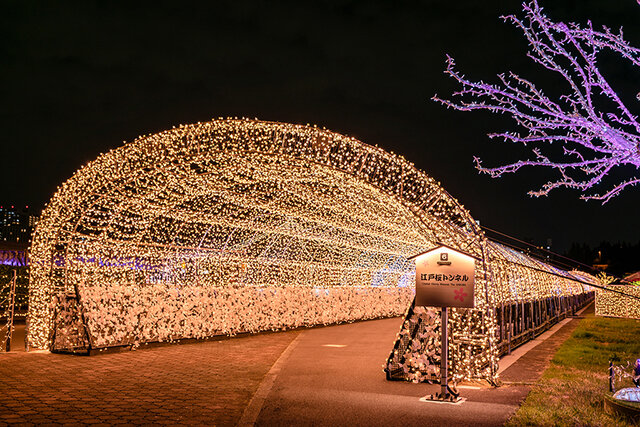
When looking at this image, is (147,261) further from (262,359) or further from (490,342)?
(490,342)

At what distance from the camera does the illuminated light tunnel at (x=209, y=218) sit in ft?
31.4

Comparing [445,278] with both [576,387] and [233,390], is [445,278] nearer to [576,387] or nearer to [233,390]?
[576,387]

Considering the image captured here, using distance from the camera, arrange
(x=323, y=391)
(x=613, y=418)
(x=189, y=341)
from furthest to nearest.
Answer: (x=189, y=341) < (x=323, y=391) < (x=613, y=418)

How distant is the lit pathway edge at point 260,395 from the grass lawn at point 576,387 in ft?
8.81

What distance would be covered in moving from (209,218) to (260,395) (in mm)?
11644

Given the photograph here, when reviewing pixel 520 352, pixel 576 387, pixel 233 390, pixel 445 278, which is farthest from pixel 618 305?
pixel 233 390

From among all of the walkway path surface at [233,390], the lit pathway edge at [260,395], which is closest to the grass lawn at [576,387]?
the walkway path surface at [233,390]

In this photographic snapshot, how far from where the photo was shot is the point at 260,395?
24.6 feet

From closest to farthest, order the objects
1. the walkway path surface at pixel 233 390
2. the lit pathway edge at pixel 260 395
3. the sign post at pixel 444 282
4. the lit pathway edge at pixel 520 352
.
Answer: the lit pathway edge at pixel 260 395 → the walkway path surface at pixel 233 390 → the sign post at pixel 444 282 → the lit pathway edge at pixel 520 352

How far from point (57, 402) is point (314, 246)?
2087 cm

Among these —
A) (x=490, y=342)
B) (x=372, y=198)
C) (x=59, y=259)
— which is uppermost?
(x=372, y=198)

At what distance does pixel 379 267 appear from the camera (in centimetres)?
3347

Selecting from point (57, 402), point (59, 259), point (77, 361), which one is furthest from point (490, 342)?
point (59, 259)

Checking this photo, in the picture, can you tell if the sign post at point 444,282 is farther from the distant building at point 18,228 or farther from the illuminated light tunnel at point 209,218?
the distant building at point 18,228
